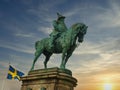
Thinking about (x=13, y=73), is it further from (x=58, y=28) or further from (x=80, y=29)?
(x=80, y=29)

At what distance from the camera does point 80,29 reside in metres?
22.4

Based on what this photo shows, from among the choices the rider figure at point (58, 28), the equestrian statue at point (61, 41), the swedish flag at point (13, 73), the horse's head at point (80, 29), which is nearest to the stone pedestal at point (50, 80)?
the equestrian statue at point (61, 41)

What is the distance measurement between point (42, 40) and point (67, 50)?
9.64 feet

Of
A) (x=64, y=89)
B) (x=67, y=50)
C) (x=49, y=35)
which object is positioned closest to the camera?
(x=64, y=89)

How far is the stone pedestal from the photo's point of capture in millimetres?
20156

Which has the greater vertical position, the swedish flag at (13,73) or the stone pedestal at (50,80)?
the swedish flag at (13,73)

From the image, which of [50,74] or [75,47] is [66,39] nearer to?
[75,47]

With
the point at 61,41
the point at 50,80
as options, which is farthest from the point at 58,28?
the point at 50,80

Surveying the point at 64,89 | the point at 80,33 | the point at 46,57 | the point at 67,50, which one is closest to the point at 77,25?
the point at 80,33

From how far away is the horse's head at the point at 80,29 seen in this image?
22266 mm

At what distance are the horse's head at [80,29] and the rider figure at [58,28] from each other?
1.28 m

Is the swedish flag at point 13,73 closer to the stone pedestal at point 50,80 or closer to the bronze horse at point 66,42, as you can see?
the bronze horse at point 66,42

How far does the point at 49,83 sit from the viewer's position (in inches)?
806

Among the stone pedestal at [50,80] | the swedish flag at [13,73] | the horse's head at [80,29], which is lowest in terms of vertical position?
the stone pedestal at [50,80]
